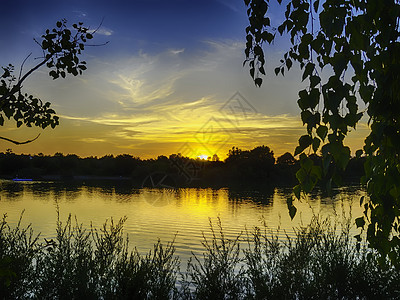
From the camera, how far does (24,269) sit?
5.44 metres

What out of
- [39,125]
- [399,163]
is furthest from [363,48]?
[39,125]

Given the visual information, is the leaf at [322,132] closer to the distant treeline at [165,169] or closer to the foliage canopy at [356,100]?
the foliage canopy at [356,100]

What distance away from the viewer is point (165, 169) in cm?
7431

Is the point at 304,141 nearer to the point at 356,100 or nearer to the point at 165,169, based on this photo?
the point at 356,100

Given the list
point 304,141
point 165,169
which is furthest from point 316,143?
point 165,169

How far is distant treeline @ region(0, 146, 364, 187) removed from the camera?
259 feet

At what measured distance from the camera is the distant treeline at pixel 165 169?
79062mm

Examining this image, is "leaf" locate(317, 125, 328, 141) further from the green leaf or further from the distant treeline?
the distant treeline

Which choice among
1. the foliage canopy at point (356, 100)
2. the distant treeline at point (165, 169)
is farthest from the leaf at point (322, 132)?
the distant treeline at point (165, 169)

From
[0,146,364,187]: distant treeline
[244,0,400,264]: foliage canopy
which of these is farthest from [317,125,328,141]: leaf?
[0,146,364,187]: distant treeline

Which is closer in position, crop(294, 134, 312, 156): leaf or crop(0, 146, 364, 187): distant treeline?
crop(294, 134, 312, 156): leaf

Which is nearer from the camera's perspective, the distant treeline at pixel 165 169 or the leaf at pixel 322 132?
the leaf at pixel 322 132

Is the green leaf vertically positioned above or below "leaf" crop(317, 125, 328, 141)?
below

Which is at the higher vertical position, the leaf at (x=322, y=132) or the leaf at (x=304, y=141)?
the leaf at (x=322, y=132)
